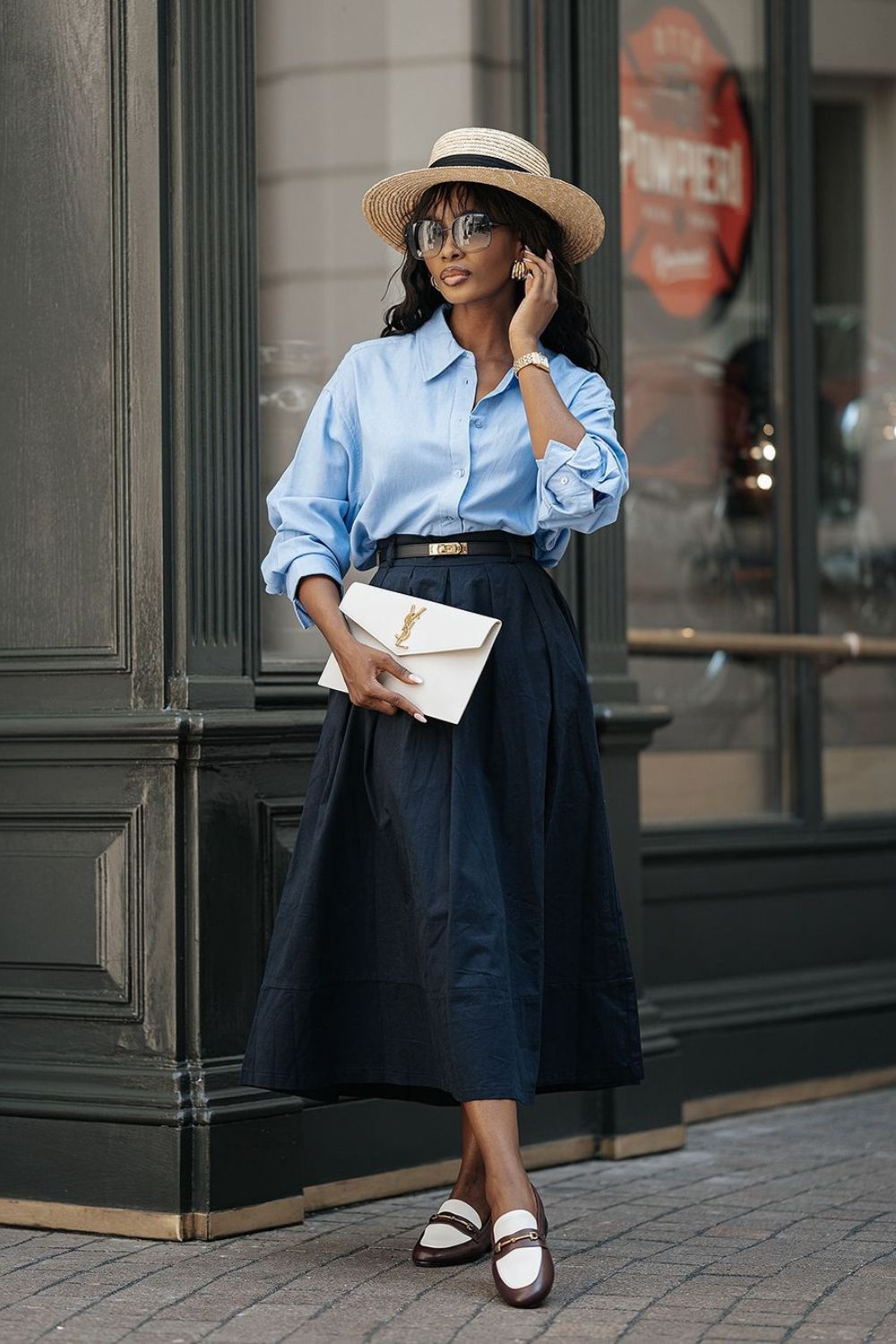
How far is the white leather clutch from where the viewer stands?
391 cm

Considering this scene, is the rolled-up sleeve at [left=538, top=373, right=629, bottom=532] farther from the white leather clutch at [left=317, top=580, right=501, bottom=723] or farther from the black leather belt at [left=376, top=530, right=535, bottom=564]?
the white leather clutch at [left=317, top=580, right=501, bottom=723]

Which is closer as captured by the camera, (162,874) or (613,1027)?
(613,1027)

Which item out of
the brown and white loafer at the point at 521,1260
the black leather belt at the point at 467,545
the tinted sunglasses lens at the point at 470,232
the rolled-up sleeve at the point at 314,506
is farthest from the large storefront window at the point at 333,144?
the brown and white loafer at the point at 521,1260

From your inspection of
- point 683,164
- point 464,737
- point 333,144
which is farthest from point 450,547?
point 683,164

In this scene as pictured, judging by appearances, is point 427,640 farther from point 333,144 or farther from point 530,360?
point 333,144

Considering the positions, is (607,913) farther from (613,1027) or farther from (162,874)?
(162,874)

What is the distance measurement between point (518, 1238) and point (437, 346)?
5.68ft

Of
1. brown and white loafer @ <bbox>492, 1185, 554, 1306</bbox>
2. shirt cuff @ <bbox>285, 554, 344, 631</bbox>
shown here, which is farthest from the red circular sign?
brown and white loafer @ <bbox>492, 1185, 554, 1306</bbox>

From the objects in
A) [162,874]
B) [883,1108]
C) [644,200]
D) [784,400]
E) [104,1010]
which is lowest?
[883,1108]

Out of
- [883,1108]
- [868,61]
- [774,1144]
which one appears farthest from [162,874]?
[868,61]

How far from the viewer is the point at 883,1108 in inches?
242

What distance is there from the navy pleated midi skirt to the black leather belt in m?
0.01

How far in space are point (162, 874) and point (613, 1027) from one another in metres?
1.02

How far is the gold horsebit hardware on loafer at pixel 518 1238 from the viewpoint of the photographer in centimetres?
382
